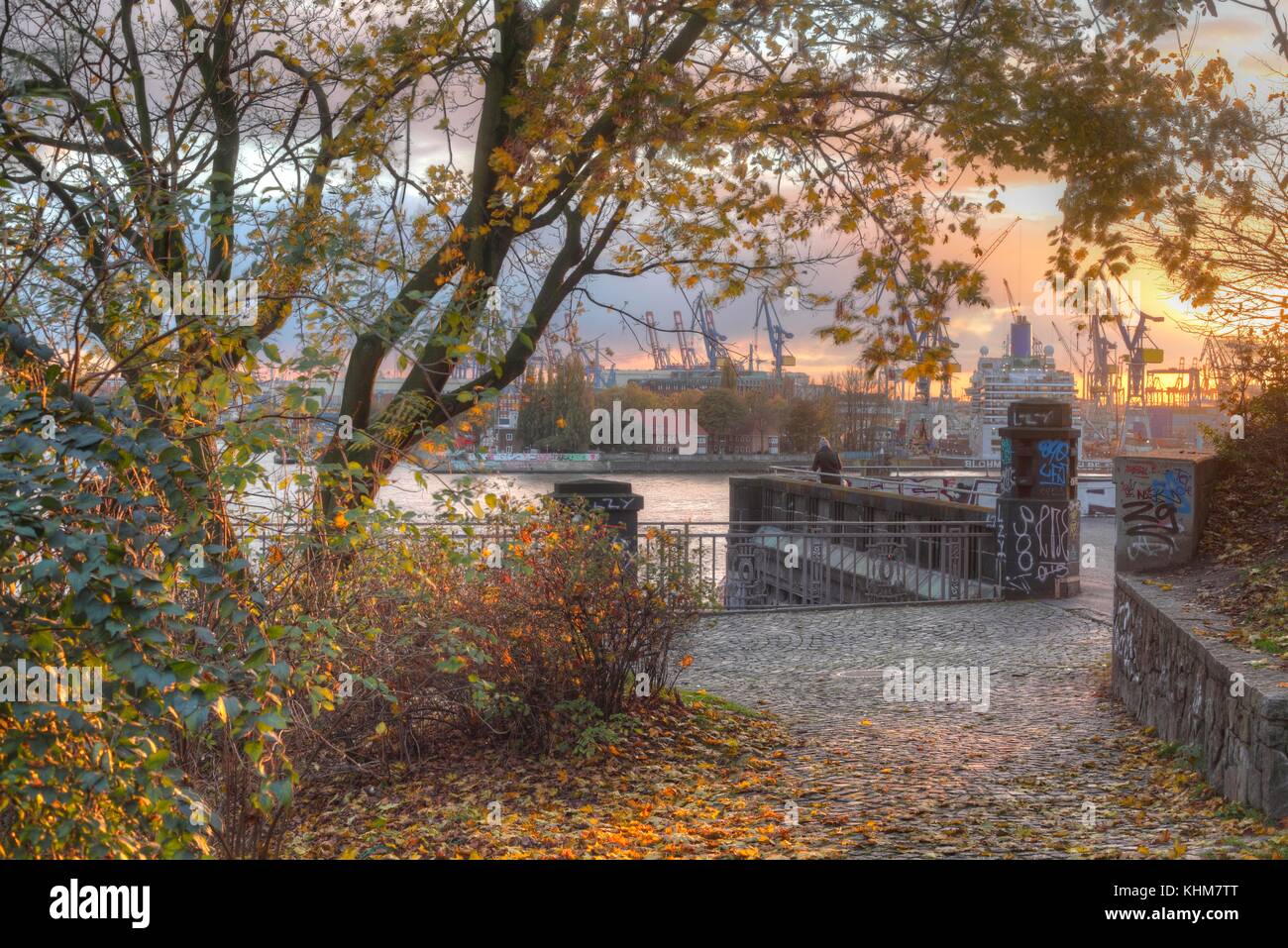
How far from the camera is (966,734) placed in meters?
7.16

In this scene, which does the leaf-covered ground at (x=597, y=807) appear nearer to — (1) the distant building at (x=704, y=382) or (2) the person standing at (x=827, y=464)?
(2) the person standing at (x=827, y=464)

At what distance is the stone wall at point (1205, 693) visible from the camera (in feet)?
14.8

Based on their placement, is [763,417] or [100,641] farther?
[763,417]

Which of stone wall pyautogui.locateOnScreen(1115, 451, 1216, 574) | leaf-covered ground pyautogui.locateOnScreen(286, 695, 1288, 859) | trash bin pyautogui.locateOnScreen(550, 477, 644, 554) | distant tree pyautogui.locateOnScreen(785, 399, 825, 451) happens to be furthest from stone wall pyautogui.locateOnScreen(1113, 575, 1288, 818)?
distant tree pyautogui.locateOnScreen(785, 399, 825, 451)

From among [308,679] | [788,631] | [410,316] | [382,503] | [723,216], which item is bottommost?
[788,631]

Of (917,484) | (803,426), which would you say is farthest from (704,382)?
(917,484)

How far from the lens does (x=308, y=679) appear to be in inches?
147

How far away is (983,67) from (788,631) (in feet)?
19.0

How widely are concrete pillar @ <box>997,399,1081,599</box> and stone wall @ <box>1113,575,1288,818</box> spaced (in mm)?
4899

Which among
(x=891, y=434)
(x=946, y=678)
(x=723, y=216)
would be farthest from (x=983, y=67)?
(x=891, y=434)

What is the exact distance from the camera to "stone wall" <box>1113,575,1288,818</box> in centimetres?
452

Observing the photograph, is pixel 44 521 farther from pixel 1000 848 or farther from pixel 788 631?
pixel 788 631

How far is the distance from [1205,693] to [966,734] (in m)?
1.82

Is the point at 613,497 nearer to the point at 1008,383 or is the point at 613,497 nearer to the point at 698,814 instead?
the point at 698,814
